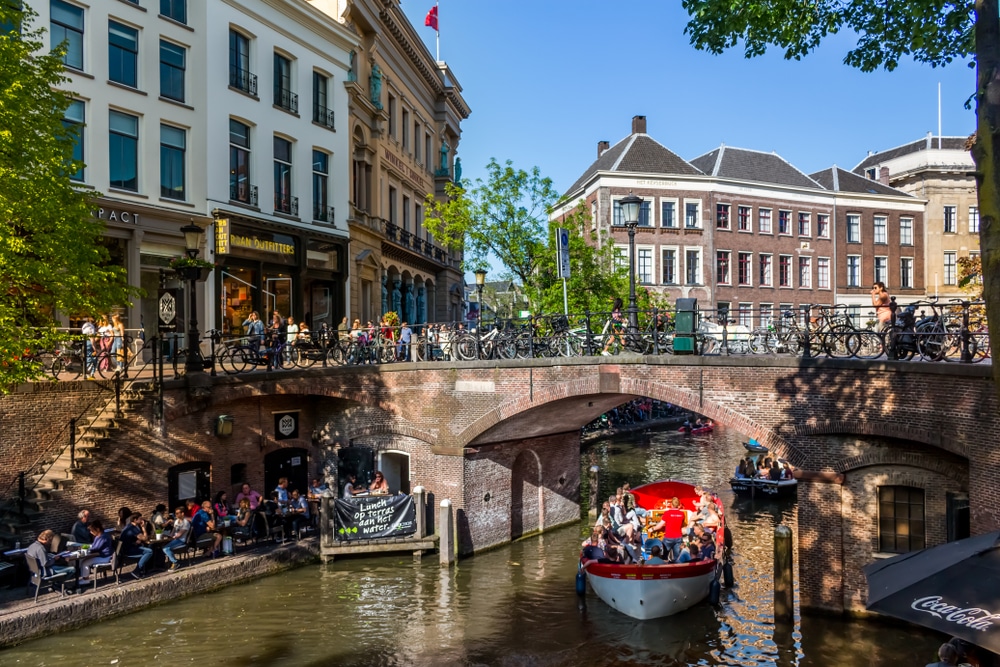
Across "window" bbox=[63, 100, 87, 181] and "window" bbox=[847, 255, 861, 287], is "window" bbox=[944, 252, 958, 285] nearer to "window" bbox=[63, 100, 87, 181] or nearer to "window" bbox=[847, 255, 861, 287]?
"window" bbox=[847, 255, 861, 287]

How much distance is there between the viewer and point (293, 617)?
17125mm

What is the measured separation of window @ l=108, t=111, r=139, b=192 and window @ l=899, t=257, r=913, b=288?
4923 centimetres

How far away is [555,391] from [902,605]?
12.1 metres

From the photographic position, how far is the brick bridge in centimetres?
1519

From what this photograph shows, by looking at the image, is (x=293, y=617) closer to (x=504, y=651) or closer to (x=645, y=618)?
(x=504, y=651)

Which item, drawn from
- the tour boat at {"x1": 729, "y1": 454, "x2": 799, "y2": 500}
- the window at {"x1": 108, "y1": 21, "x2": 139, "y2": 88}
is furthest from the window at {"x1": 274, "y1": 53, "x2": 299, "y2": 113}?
the tour boat at {"x1": 729, "y1": 454, "x2": 799, "y2": 500}

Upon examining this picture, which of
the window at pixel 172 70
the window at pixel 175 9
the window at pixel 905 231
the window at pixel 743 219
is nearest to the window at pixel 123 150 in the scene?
the window at pixel 172 70

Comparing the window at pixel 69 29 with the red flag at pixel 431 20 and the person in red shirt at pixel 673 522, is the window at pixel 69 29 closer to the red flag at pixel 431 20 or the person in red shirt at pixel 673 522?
the person in red shirt at pixel 673 522

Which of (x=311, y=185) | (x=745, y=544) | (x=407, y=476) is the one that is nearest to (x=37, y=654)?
(x=407, y=476)

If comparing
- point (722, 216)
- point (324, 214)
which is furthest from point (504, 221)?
point (722, 216)

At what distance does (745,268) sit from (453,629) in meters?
40.7

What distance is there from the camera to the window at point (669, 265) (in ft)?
166

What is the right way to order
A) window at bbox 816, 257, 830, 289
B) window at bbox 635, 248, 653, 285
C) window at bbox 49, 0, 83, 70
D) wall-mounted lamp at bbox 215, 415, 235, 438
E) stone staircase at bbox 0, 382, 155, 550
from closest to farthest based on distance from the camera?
stone staircase at bbox 0, 382, 155, 550, wall-mounted lamp at bbox 215, 415, 235, 438, window at bbox 49, 0, 83, 70, window at bbox 635, 248, 653, 285, window at bbox 816, 257, 830, 289

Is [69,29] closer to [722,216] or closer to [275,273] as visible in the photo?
[275,273]
